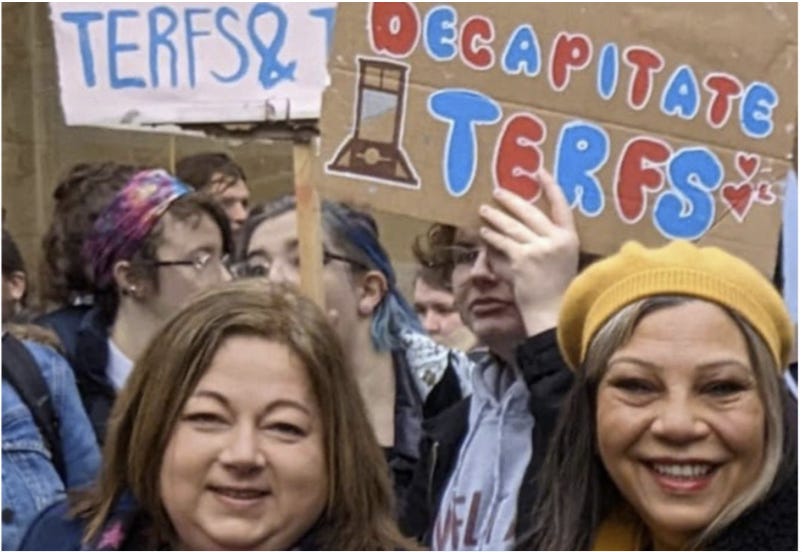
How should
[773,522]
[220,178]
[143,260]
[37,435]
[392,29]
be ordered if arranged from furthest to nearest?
[220,178] < [143,260] < [37,435] < [392,29] < [773,522]

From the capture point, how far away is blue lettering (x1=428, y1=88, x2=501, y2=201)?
3.15 meters

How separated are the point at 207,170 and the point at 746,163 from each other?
6.48ft

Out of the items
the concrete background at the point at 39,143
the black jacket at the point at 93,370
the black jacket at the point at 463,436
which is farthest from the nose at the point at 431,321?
the black jacket at the point at 463,436

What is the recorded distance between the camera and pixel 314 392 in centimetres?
265

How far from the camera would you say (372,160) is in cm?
317

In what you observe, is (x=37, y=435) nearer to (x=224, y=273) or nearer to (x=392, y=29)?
(x=224, y=273)

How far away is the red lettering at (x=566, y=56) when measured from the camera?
3133 millimetres

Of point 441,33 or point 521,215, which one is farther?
point 441,33

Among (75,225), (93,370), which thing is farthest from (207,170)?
(93,370)

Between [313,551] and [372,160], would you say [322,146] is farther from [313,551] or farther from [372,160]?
[313,551]

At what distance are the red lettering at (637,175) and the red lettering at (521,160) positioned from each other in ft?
0.44

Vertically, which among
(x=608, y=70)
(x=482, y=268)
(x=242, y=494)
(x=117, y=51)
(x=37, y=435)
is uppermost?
(x=608, y=70)

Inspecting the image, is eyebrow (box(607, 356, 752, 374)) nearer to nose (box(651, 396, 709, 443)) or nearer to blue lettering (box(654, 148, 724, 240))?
nose (box(651, 396, 709, 443))

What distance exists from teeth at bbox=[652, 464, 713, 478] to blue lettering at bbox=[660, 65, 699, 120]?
0.75m
